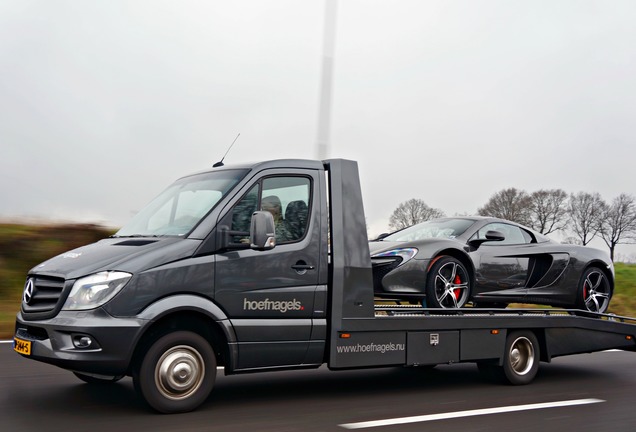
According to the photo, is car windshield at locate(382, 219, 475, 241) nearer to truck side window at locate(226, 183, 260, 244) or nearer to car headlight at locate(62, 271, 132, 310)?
truck side window at locate(226, 183, 260, 244)

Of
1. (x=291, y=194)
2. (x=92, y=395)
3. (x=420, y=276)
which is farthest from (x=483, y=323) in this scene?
(x=92, y=395)

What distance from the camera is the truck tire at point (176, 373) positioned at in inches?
221

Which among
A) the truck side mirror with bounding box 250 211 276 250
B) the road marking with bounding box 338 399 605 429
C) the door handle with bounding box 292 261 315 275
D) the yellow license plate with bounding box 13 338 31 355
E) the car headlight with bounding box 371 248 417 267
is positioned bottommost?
the road marking with bounding box 338 399 605 429

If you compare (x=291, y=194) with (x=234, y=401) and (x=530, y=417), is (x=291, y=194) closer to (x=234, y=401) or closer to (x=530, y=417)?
(x=234, y=401)

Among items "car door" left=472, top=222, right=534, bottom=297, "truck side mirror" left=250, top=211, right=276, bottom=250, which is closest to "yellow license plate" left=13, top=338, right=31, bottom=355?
"truck side mirror" left=250, top=211, right=276, bottom=250

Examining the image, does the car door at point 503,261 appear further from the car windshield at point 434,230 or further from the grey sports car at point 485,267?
the car windshield at point 434,230

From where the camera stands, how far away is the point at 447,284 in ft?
26.6

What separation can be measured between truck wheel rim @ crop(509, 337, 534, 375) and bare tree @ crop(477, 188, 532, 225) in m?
3.33

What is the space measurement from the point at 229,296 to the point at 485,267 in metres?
3.68

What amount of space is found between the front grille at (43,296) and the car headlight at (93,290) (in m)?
0.13

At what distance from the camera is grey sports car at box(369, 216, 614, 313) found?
7.90 metres

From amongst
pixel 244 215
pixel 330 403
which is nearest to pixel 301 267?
pixel 244 215

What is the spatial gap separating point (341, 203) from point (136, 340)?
2400mm

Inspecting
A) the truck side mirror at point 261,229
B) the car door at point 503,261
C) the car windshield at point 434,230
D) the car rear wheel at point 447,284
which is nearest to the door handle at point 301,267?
the truck side mirror at point 261,229
